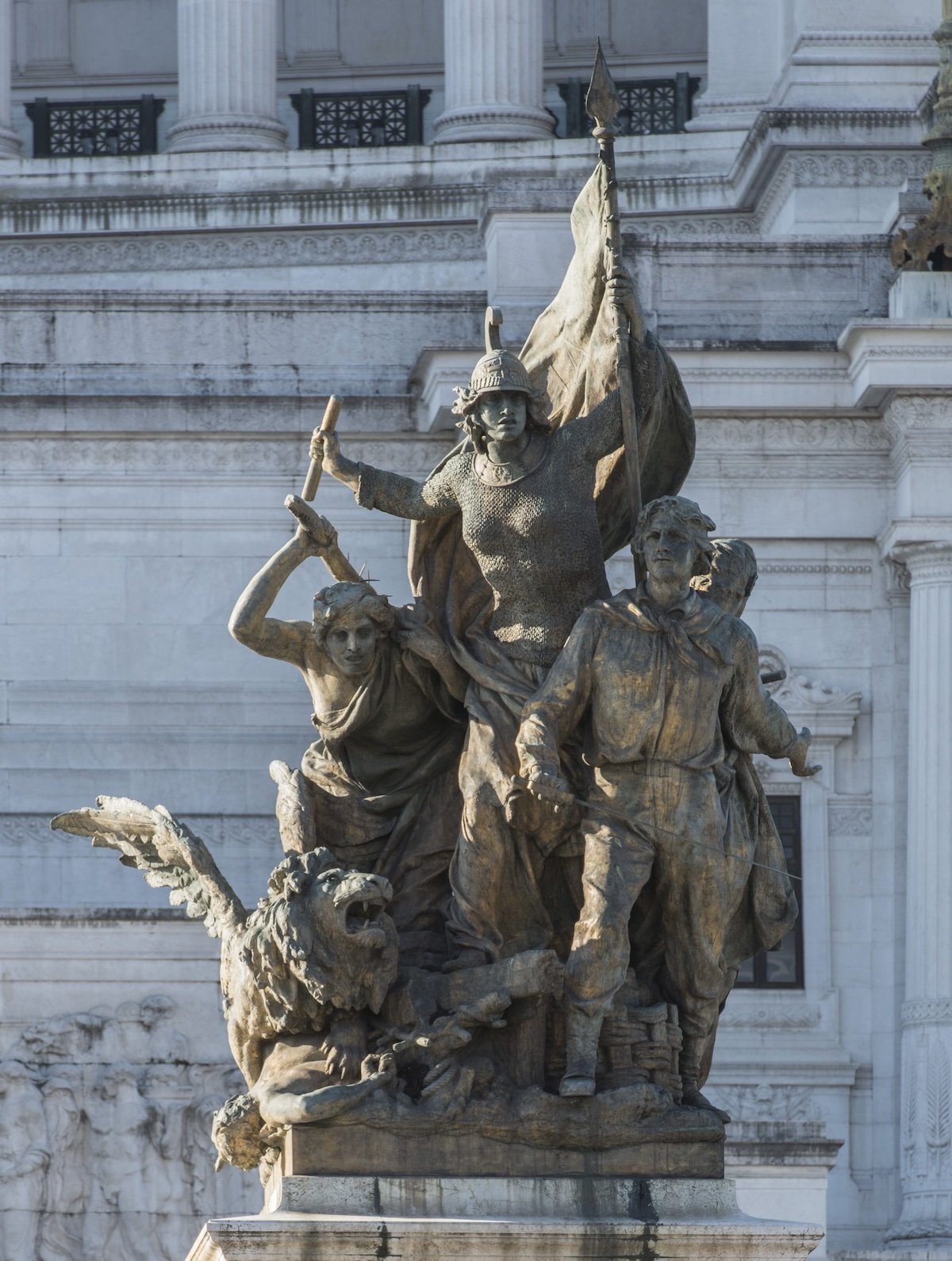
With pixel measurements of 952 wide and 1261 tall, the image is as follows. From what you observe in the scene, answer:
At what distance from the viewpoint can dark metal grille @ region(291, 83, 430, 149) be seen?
49844 mm

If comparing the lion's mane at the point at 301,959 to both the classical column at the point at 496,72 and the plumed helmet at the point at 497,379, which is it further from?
the classical column at the point at 496,72

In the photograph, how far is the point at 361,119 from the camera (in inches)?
1977

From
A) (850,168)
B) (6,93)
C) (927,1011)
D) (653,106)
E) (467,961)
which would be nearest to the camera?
(467,961)

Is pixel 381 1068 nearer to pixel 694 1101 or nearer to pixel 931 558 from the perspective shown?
pixel 694 1101

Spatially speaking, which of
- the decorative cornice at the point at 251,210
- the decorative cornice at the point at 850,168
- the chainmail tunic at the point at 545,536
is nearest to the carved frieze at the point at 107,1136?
the decorative cornice at the point at 850,168

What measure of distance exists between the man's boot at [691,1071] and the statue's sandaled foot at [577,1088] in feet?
1.72

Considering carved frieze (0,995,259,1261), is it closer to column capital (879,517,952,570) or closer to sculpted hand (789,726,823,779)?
column capital (879,517,952,570)

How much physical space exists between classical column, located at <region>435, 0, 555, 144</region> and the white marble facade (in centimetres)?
672

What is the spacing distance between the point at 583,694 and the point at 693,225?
86.0 feet

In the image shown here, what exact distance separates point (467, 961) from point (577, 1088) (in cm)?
75

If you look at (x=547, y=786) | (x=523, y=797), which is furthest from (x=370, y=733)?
(x=547, y=786)

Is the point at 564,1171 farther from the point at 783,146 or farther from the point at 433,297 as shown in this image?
the point at 783,146

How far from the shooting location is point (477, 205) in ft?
139

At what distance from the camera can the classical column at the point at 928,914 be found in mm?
31375
